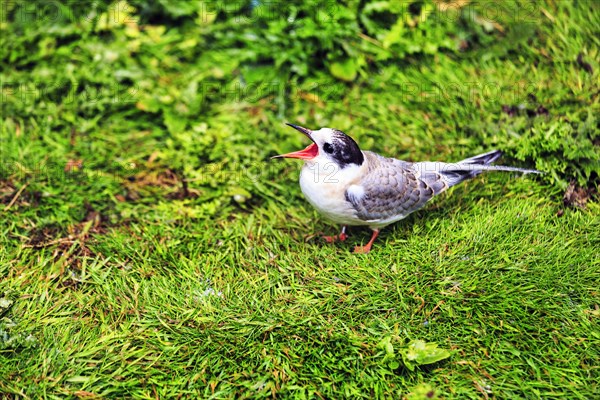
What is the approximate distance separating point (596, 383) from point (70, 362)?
3119 mm

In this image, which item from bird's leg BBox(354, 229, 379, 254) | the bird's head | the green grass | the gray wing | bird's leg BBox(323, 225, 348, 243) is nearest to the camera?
the green grass

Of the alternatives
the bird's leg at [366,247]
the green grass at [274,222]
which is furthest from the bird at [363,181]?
the green grass at [274,222]

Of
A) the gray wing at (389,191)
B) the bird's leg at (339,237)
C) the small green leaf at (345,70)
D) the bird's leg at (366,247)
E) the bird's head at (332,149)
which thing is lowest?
the bird's leg at (339,237)

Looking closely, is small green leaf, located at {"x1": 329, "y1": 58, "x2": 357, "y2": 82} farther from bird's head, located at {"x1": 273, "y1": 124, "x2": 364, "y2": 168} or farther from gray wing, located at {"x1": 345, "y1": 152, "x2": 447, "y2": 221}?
bird's head, located at {"x1": 273, "y1": 124, "x2": 364, "y2": 168}

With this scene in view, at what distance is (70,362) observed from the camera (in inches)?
136

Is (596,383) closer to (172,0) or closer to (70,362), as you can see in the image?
(70,362)

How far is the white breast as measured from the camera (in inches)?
153

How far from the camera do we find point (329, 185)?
3881 millimetres

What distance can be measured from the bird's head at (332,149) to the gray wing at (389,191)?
0.65 feet

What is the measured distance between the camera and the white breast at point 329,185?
3.89 meters

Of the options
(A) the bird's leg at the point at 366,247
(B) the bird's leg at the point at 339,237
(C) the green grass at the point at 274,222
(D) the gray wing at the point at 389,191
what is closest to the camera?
(C) the green grass at the point at 274,222

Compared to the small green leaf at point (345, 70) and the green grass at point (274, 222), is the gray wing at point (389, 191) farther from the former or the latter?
the small green leaf at point (345, 70)

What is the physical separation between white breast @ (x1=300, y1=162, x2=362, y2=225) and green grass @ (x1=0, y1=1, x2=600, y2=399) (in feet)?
1.39

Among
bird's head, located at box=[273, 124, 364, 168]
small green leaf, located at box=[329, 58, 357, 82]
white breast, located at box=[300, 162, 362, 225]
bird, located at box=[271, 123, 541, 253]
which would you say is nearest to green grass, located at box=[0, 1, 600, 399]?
small green leaf, located at box=[329, 58, 357, 82]
